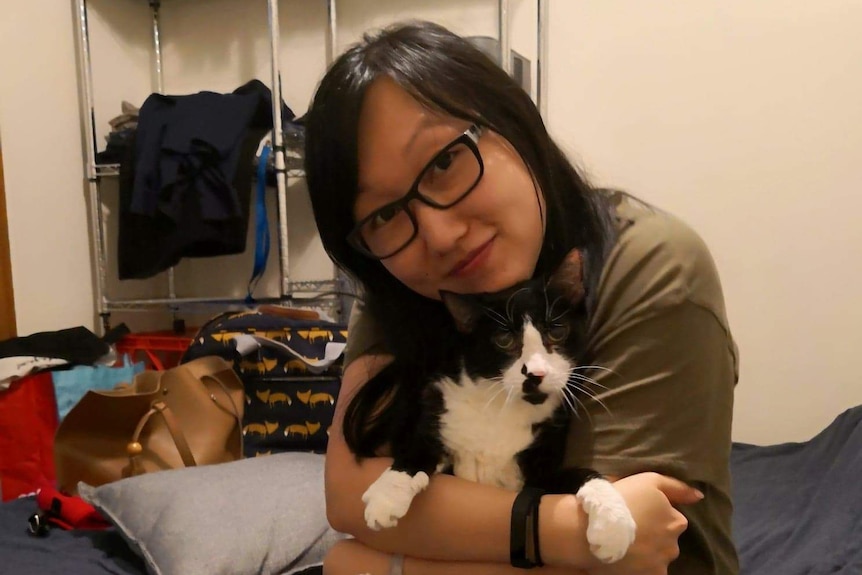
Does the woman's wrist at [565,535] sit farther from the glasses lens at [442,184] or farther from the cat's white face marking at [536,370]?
the glasses lens at [442,184]

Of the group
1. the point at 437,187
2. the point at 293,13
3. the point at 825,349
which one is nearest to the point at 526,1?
the point at 293,13

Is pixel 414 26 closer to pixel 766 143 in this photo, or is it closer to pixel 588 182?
pixel 588 182

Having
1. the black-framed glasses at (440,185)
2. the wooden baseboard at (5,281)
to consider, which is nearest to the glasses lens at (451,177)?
the black-framed glasses at (440,185)

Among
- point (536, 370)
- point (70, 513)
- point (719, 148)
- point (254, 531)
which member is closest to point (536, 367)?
point (536, 370)

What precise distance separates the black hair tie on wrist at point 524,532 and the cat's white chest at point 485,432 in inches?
3.0

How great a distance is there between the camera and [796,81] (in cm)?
207

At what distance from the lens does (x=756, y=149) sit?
6.99ft

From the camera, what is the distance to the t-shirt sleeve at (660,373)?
75cm

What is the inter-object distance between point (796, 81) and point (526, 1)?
918 mm

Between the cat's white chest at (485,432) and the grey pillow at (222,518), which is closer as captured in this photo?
the cat's white chest at (485,432)

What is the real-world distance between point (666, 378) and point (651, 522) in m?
0.16

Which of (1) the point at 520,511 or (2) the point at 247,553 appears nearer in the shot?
(1) the point at 520,511

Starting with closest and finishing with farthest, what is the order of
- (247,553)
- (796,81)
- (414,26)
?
1. (414,26)
2. (247,553)
3. (796,81)

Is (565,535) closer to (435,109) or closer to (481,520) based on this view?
(481,520)
